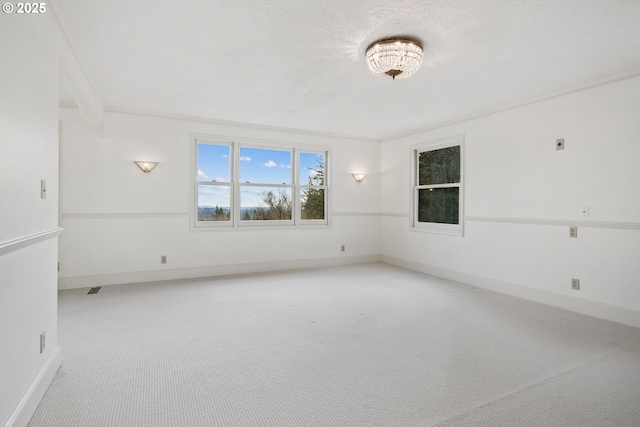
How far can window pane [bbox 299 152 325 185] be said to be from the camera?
6.41 m

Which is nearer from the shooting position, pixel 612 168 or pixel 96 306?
pixel 612 168

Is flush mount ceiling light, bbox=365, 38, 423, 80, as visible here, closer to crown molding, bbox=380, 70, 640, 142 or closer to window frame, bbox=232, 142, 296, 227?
crown molding, bbox=380, 70, 640, 142

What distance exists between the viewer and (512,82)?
12.1 feet

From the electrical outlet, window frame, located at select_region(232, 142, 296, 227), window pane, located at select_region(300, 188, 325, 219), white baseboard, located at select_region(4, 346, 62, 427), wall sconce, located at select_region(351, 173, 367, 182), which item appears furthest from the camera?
wall sconce, located at select_region(351, 173, 367, 182)

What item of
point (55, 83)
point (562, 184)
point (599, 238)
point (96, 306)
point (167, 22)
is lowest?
point (96, 306)

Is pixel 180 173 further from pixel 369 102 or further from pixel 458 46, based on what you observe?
pixel 458 46

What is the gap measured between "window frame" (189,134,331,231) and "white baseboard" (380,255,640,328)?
89.4 inches

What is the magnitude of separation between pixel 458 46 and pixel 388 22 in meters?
0.75

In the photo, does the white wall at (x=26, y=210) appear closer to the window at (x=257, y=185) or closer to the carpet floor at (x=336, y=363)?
the carpet floor at (x=336, y=363)

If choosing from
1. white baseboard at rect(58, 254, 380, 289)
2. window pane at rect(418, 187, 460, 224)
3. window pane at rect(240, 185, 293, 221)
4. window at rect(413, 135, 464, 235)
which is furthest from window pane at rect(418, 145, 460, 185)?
window pane at rect(240, 185, 293, 221)

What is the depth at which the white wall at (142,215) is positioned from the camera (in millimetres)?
4711

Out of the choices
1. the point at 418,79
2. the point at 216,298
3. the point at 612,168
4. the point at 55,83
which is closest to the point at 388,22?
the point at 418,79

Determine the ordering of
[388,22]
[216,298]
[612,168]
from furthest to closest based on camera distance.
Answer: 1. [216,298]
2. [612,168]
3. [388,22]

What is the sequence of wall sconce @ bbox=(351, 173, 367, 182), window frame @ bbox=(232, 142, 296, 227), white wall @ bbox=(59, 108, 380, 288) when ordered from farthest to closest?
wall sconce @ bbox=(351, 173, 367, 182), window frame @ bbox=(232, 142, 296, 227), white wall @ bbox=(59, 108, 380, 288)
